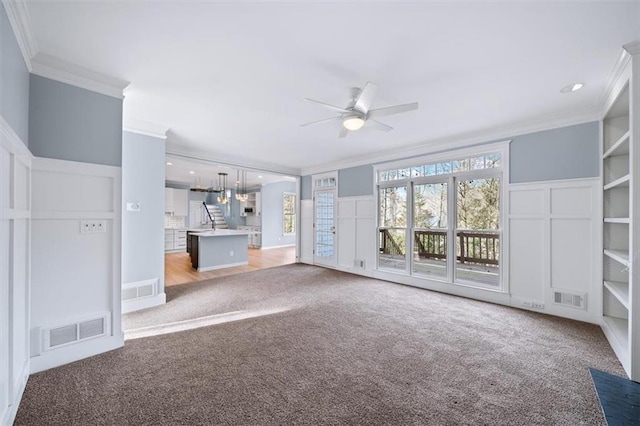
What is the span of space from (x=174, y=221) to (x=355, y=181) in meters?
7.98

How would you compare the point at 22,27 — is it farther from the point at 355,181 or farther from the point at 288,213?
the point at 288,213

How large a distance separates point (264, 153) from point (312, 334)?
3828mm

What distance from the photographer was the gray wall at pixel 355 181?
5863 millimetres

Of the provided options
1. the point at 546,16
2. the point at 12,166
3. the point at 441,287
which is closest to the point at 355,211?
the point at 441,287

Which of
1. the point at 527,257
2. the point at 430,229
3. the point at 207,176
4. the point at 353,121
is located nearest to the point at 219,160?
the point at 353,121

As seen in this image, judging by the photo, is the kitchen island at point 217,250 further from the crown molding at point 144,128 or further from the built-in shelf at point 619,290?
the built-in shelf at point 619,290

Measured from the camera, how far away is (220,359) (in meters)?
2.39

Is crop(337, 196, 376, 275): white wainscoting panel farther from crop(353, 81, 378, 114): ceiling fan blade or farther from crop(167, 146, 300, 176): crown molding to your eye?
crop(353, 81, 378, 114): ceiling fan blade

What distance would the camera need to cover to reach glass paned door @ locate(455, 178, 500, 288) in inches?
174

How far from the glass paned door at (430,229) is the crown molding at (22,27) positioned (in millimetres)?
5184

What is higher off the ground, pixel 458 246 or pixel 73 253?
pixel 73 253

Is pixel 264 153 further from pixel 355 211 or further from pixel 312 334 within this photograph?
pixel 312 334

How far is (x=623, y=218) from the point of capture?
8.55ft

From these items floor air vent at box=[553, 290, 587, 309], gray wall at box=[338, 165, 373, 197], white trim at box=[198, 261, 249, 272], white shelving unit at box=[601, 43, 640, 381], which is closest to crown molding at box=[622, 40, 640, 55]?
white shelving unit at box=[601, 43, 640, 381]
